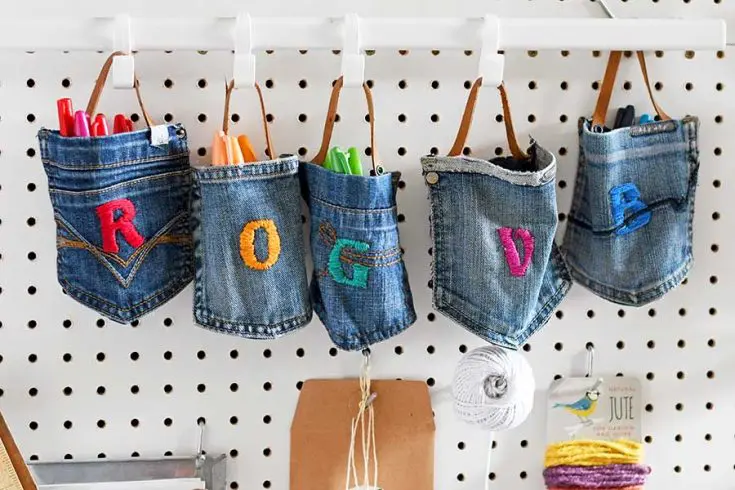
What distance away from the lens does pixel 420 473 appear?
34.6 inches

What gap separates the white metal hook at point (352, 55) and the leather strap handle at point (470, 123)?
0.38ft

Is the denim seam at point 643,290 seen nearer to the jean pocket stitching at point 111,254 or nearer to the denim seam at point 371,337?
the denim seam at point 371,337

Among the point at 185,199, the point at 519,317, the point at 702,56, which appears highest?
the point at 702,56

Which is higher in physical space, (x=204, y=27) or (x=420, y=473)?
(x=204, y=27)

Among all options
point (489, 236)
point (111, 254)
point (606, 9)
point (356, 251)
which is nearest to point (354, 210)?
point (356, 251)

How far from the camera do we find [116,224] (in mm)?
765

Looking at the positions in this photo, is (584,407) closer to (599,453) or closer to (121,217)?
(599,453)

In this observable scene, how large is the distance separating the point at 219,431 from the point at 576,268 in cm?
44

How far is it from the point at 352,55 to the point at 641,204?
1.12ft

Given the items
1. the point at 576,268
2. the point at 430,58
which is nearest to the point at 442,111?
the point at 430,58

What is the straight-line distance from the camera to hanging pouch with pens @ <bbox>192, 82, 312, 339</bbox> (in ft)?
2.52

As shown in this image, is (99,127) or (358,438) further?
(358,438)

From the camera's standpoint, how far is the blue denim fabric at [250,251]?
2.52 ft

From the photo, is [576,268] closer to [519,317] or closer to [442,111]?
[519,317]
